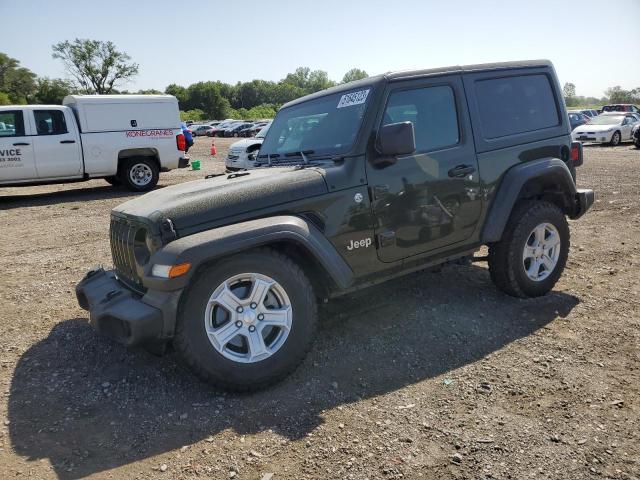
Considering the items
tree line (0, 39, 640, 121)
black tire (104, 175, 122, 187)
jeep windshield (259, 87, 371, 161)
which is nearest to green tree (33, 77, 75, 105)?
tree line (0, 39, 640, 121)

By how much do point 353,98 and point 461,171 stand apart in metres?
1.03

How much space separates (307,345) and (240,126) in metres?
51.1

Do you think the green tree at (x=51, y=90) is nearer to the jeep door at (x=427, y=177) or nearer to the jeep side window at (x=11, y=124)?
the jeep side window at (x=11, y=124)

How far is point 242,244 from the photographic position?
9.98 ft

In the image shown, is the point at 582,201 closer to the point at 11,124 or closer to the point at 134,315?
the point at 134,315

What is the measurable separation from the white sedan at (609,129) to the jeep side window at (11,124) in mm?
20341

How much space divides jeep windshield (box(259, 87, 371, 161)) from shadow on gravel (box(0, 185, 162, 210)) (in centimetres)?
848

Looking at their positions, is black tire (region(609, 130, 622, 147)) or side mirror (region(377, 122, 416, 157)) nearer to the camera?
side mirror (region(377, 122, 416, 157))

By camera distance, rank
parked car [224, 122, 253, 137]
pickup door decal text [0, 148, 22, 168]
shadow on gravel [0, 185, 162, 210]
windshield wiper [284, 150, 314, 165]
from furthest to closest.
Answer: parked car [224, 122, 253, 137] → shadow on gravel [0, 185, 162, 210] → pickup door decal text [0, 148, 22, 168] → windshield wiper [284, 150, 314, 165]

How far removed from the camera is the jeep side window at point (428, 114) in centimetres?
382

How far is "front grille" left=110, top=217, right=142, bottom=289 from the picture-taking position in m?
A: 3.38

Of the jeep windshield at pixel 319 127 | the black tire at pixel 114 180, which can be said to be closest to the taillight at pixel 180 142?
the black tire at pixel 114 180

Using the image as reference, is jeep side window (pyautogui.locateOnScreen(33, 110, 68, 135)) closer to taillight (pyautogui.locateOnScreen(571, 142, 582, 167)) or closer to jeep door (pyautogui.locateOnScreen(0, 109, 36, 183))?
jeep door (pyautogui.locateOnScreen(0, 109, 36, 183))

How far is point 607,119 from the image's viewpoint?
22375 mm
